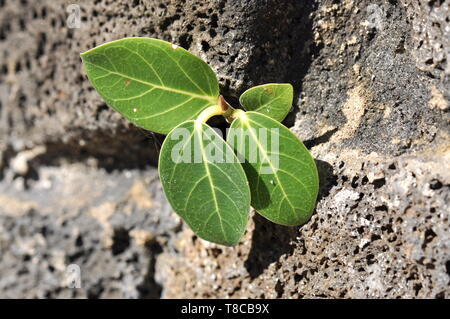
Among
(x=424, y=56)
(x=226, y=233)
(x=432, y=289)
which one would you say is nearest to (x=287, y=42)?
(x=424, y=56)

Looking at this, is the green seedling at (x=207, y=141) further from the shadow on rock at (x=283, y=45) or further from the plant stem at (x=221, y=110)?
the shadow on rock at (x=283, y=45)

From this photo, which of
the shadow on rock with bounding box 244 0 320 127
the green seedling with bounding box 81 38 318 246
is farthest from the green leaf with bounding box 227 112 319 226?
the shadow on rock with bounding box 244 0 320 127

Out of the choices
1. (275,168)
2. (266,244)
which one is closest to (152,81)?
(275,168)

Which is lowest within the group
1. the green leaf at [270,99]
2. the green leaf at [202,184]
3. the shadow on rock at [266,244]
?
the shadow on rock at [266,244]

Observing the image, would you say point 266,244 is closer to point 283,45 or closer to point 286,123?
point 286,123

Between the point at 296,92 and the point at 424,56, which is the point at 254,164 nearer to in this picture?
the point at 296,92

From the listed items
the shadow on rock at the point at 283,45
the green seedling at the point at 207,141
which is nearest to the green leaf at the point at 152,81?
the green seedling at the point at 207,141

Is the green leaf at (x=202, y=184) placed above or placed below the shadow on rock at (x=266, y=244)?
above
